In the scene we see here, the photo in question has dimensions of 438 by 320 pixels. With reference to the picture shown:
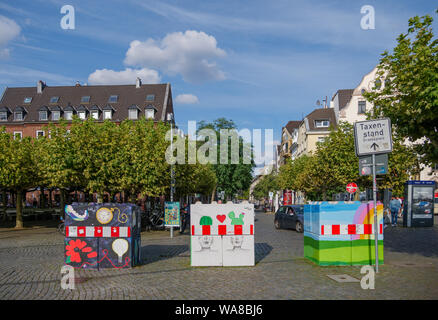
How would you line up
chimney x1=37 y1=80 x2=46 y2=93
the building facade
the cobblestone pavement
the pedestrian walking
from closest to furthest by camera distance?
the cobblestone pavement → the pedestrian walking → the building facade → chimney x1=37 y1=80 x2=46 y2=93

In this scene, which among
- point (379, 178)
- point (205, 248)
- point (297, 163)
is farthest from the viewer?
point (297, 163)

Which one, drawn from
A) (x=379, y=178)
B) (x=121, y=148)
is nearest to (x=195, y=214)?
(x=121, y=148)

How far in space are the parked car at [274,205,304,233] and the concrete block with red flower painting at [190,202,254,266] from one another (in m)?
12.3

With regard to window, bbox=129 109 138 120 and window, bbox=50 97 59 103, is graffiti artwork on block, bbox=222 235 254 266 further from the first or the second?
window, bbox=50 97 59 103

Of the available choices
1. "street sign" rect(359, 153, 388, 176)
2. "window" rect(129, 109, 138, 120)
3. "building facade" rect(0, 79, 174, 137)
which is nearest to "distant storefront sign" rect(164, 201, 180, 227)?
"street sign" rect(359, 153, 388, 176)

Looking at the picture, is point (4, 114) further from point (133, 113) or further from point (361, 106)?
point (361, 106)

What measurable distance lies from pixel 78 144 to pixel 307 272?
53.2 feet

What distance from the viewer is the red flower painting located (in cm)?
1034

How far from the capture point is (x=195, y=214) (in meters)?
10.3

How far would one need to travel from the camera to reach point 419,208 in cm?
2662

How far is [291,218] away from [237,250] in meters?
13.6

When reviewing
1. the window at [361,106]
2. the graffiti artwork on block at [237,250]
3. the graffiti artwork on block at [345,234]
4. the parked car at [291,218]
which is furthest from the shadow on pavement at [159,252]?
the window at [361,106]
